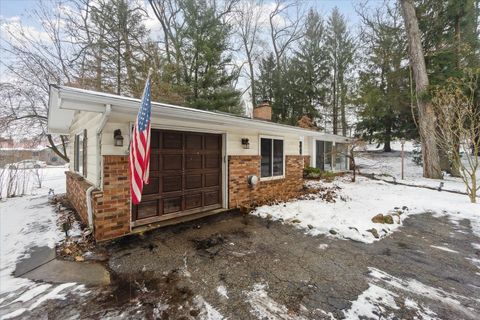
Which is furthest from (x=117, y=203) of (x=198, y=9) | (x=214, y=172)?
(x=198, y=9)

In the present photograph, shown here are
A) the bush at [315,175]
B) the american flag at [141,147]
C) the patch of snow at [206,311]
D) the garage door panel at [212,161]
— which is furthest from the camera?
the bush at [315,175]

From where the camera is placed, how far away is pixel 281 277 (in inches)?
106

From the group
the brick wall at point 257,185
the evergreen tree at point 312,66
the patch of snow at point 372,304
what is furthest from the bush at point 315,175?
the evergreen tree at point 312,66

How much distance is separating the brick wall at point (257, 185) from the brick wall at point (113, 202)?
8.24 feet

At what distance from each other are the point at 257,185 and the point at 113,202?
149 inches

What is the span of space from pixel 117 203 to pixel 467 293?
16.8 feet

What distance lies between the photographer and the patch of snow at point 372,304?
206 centimetres

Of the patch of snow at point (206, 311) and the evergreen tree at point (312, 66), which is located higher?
the evergreen tree at point (312, 66)

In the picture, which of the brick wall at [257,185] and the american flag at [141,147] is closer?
the american flag at [141,147]

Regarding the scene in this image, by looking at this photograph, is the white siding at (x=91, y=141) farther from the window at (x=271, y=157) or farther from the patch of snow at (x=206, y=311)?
the window at (x=271, y=157)

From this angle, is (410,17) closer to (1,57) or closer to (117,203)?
(117,203)

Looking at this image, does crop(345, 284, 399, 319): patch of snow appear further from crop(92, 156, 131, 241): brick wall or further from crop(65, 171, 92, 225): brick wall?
crop(65, 171, 92, 225): brick wall

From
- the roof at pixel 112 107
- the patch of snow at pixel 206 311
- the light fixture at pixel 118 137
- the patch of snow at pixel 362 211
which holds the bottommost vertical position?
the patch of snow at pixel 206 311

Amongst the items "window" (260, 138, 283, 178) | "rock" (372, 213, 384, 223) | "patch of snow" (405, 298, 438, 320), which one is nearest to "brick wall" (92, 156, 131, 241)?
"window" (260, 138, 283, 178)
